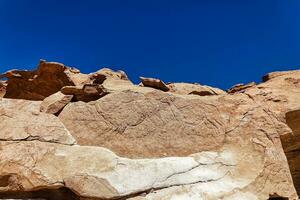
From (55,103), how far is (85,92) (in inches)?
34.4

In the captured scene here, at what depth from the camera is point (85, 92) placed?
31.8ft

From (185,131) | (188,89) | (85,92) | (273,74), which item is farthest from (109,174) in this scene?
(273,74)

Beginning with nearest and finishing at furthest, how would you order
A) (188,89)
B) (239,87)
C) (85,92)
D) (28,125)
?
(28,125) < (85,92) < (188,89) < (239,87)


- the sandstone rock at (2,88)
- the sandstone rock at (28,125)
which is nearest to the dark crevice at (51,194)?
the sandstone rock at (28,125)

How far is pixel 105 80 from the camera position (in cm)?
1218

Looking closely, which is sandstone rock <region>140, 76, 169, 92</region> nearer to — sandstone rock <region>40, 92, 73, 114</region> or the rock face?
the rock face

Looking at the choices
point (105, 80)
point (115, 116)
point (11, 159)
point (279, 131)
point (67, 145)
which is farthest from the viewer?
point (105, 80)

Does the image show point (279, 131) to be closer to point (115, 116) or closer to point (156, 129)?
point (156, 129)

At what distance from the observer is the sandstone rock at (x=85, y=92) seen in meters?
9.70

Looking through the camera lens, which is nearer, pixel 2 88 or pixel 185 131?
pixel 185 131

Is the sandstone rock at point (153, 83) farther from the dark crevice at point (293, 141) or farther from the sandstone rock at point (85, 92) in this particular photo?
the dark crevice at point (293, 141)

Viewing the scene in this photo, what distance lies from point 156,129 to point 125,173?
1732 millimetres

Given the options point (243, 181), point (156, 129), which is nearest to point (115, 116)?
point (156, 129)

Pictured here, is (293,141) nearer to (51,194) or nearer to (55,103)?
(55,103)
